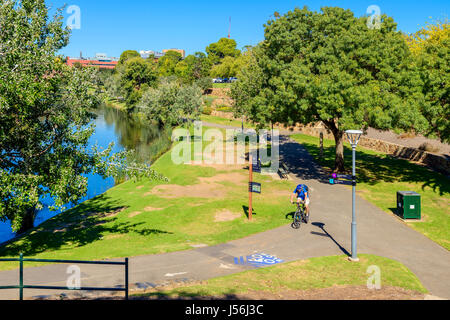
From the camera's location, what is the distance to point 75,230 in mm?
20703

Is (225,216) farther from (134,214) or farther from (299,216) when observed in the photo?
(134,214)

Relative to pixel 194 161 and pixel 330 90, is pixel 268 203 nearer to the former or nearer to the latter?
pixel 330 90

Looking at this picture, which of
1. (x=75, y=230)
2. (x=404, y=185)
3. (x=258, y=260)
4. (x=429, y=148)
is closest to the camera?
(x=258, y=260)

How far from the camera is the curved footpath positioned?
505 inches

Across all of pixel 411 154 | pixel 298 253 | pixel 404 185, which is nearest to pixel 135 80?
pixel 411 154

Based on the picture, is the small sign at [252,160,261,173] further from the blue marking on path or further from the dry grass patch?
the blue marking on path

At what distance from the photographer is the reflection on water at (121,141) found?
2935cm

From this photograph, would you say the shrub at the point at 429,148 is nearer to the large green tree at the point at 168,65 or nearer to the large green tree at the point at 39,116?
the large green tree at the point at 39,116

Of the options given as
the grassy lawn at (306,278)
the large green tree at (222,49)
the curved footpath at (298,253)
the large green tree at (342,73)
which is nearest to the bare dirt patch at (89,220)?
the curved footpath at (298,253)

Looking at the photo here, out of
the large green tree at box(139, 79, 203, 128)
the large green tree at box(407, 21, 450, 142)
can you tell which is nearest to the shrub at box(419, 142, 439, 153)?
the large green tree at box(407, 21, 450, 142)

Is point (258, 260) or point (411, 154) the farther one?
point (411, 154)

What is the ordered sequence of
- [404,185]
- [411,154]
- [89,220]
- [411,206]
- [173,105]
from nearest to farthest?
1. [411,206]
2. [89,220]
3. [404,185]
4. [411,154]
5. [173,105]

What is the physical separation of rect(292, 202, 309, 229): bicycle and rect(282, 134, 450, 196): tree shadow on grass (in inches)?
380

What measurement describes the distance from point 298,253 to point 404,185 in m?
14.9
